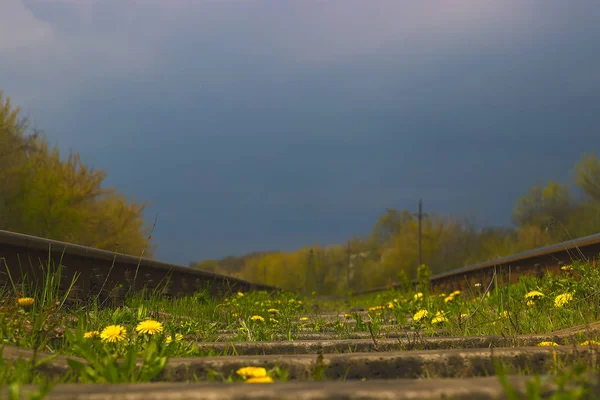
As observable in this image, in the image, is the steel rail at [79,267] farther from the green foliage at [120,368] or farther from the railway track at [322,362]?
the green foliage at [120,368]

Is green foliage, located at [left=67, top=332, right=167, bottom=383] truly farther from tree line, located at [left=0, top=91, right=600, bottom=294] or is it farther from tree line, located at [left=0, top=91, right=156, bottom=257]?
tree line, located at [left=0, top=91, right=156, bottom=257]

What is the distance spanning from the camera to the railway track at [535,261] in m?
5.87

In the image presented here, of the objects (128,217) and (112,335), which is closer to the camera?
(112,335)

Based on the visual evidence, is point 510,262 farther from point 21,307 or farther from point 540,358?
point 21,307

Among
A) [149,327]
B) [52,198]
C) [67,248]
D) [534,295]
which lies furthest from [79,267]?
[52,198]

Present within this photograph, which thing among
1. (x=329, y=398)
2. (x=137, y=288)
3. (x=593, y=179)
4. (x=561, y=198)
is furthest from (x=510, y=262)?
(x=561, y=198)

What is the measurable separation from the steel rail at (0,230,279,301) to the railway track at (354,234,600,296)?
3.60 meters

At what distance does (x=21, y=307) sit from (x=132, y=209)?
911 inches

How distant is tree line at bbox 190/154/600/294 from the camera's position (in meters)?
30.3

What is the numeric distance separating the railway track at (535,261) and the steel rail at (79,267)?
3.60m

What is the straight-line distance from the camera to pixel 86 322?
11.7 feet

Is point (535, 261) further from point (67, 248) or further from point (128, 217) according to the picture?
point (128, 217)

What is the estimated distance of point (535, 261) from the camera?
24.3ft

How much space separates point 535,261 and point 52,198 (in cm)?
1974
